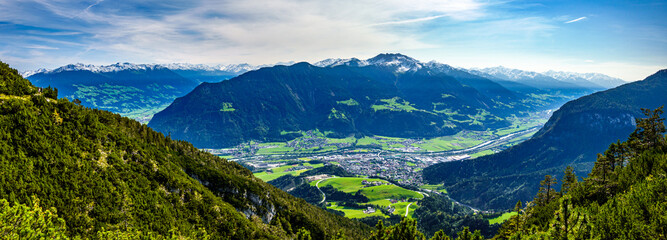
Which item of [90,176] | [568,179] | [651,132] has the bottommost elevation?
[568,179]

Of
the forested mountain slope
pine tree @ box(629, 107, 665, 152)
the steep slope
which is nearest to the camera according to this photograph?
the forested mountain slope

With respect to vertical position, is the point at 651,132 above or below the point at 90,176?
above

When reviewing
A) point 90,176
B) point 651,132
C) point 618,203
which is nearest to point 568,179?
point 651,132

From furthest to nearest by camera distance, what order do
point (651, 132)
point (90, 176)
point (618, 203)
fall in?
point (651, 132)
point (90, 176)
point (618, 203)

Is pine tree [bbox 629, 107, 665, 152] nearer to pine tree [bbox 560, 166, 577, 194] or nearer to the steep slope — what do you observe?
pine tree [bbox 560, 166, 577, 194]

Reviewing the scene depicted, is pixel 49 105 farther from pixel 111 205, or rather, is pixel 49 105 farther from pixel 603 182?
pixel 603 182

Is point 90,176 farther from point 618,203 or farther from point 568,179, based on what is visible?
point 568,179

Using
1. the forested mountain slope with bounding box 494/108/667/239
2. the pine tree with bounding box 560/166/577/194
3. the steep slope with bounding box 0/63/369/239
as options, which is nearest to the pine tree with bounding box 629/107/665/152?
the forested mountain slope with bounding box 494/108/667/239

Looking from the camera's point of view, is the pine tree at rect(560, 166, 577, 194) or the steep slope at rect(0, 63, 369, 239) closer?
the steep slope at rect(0, 63, 369, 239)
